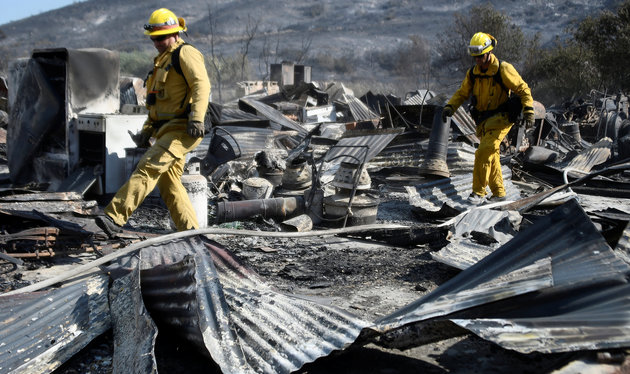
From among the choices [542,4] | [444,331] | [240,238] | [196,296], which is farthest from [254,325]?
[542,4]

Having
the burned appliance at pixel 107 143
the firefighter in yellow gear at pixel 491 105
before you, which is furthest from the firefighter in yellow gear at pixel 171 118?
the firefighter in yellow gear at pixel 491 105

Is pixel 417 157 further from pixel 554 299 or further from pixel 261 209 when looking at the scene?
pixel 554 299

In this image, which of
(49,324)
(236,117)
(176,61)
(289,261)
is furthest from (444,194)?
(49,324)

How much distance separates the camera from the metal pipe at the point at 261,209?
593 cm

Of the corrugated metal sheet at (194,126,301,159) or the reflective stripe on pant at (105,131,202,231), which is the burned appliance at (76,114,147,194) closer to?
the reflective stripe on pant at (105,131,202,231)

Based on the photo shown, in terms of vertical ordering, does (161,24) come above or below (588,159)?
above

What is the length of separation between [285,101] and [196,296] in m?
12.8

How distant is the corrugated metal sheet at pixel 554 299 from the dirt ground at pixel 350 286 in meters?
0.13

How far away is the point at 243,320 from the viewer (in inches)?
111

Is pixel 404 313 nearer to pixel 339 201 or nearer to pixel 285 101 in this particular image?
pixel 339 201

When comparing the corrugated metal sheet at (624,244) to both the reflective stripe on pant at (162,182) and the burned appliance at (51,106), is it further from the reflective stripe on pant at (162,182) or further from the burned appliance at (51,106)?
the burned appliance at (51,106)

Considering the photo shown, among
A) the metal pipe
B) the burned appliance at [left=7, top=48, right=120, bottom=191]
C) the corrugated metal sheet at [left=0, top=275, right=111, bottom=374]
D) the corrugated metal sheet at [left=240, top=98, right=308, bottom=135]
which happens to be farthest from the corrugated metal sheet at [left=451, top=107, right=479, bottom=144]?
the corrugated metal sheet at [left=0, top=275, right=111, bottom=374]

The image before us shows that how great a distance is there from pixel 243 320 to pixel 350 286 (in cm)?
130

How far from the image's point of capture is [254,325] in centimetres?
278
